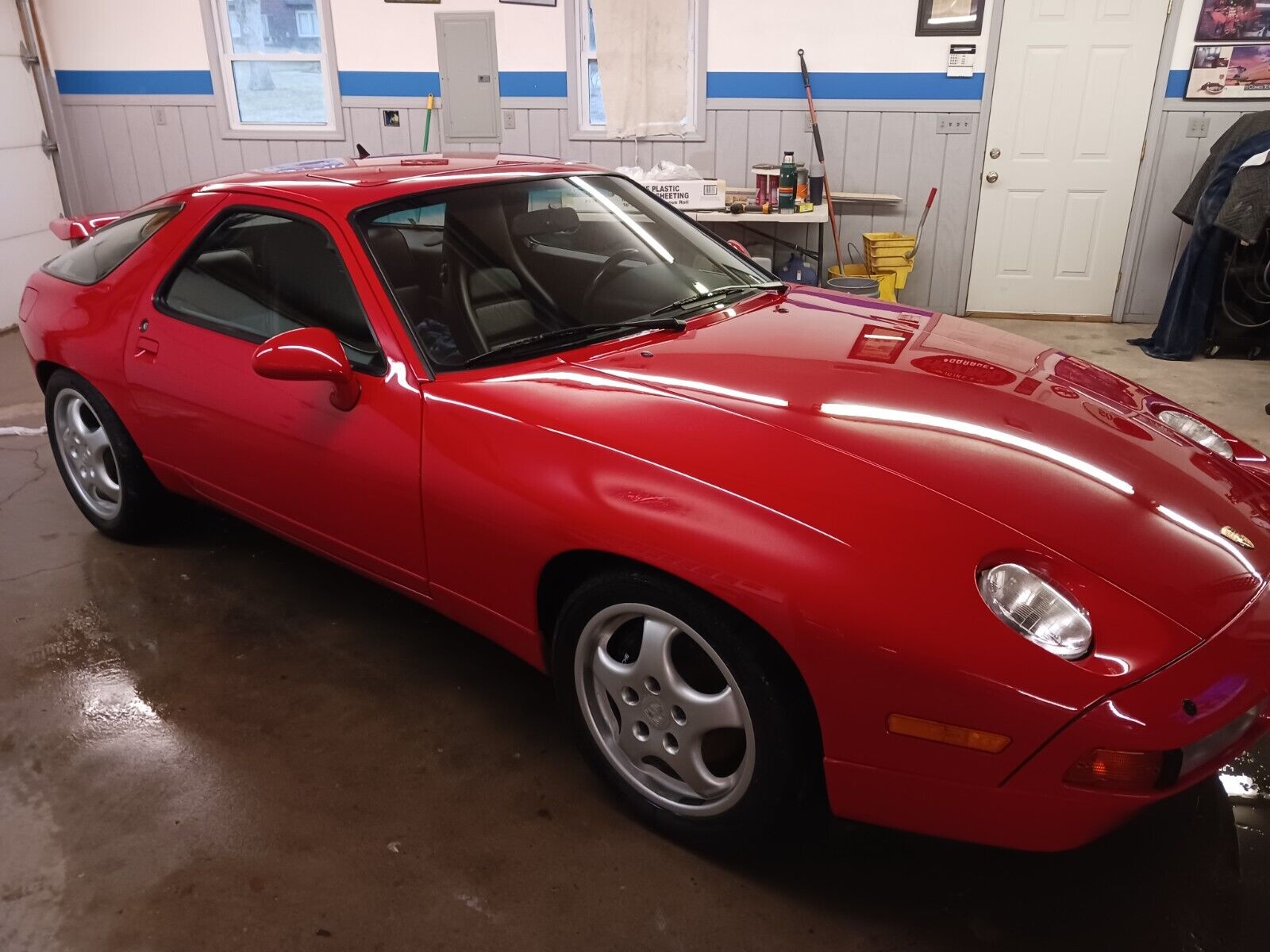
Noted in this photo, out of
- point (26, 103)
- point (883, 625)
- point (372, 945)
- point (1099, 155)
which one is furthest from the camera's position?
point (26, 103)

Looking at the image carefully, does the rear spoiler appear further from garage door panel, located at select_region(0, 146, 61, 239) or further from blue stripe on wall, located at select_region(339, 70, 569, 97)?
garage door panel, located at select_region(0, 146, 61, 239)

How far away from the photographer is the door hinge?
6.73 meters

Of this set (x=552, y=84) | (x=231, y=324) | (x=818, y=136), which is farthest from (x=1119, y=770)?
(x=552, y=84)

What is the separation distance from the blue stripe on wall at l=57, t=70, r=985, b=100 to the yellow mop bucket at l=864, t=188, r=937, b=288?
797mm

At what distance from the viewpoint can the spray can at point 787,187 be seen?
5738 millimetres

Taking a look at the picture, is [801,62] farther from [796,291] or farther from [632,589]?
[632,589]

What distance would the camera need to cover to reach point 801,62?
620 cm

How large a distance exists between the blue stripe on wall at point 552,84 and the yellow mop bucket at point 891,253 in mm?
797

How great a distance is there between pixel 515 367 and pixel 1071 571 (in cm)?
117

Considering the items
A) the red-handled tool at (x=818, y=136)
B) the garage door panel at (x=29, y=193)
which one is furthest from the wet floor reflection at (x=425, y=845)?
the garage door panel at (x=29, y=193)

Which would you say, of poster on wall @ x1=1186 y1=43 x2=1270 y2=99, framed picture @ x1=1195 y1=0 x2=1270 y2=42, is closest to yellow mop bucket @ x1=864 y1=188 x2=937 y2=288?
poster on wall @ x1=1186 y1=43 x2=1270 y2=99

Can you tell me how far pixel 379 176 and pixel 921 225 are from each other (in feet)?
16.1

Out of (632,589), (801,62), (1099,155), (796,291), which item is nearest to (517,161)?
(796,291)

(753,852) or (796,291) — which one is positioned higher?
(796,291)
